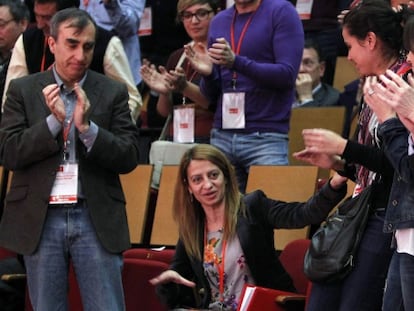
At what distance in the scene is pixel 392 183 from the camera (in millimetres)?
2818

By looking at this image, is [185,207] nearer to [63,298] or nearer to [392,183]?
[63,298]

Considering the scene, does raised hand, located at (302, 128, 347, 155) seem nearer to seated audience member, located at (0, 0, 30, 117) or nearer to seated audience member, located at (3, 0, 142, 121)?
seated audience member, located at (3, 0, 142, 121)

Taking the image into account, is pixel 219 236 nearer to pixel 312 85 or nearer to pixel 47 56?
pixel 47 56

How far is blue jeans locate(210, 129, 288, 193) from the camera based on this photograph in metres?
4.44

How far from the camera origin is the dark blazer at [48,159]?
11.2 ft

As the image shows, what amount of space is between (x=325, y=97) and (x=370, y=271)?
3.04 metres

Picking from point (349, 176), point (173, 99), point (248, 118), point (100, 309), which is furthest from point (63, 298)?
point (173, 99)

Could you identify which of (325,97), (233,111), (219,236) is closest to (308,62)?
(325,97)

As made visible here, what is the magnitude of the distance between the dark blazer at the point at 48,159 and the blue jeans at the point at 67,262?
38mm

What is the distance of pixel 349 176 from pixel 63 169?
3.41 feet

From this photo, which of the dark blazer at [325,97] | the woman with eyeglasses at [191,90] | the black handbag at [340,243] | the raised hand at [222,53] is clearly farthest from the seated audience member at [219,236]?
the dark blazer at [325,97]

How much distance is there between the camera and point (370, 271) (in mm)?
2893

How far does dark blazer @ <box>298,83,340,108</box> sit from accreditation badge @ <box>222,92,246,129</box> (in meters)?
1.29

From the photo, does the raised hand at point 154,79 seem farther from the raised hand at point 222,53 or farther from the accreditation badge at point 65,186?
the accreditation badge at point 65,186
